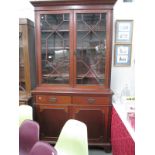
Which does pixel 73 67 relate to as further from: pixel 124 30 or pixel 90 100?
pixel 124 30

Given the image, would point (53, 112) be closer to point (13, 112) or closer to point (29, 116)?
point (29, 116)

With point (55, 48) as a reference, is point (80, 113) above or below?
below

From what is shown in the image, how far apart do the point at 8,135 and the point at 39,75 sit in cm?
183

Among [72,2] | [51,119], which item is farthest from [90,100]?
[72,2]

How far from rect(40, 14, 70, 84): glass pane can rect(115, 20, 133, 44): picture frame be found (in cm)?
76

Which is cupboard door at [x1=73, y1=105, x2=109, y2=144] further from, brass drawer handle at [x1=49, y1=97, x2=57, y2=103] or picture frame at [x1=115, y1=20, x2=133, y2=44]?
picture frame at [x1=115, y1=20, x2=133, y2=44]

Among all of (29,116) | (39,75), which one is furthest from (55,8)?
(29,116)

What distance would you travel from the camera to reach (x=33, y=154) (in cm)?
109

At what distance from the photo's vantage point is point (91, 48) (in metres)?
2.23

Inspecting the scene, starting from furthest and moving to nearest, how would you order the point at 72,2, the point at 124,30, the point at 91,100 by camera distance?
the point at 124,30 → the point at 91,100 → the point at 72,2

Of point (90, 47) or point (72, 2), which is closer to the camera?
point (72, 2)

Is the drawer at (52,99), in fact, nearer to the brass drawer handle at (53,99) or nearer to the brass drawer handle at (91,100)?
the brass drawer handle at (53,99)

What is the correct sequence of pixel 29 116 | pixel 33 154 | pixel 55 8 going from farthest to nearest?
pixel 55 8
pixel 29 116
pixel 33 154

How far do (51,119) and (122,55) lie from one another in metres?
1.38
